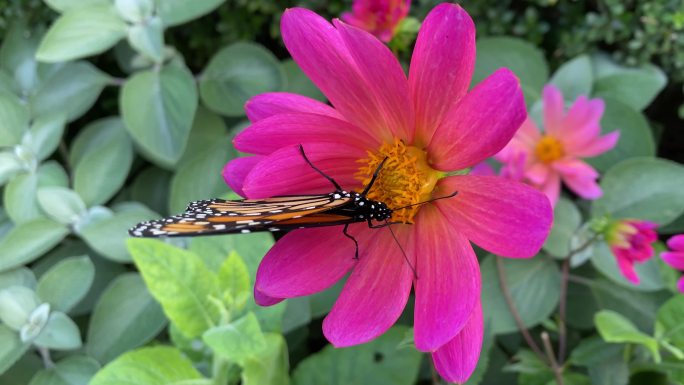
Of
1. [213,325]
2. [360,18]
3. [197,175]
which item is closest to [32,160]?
[197,175]

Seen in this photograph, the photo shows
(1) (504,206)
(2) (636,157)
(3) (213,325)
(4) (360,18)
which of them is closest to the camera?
(1) (504,206)

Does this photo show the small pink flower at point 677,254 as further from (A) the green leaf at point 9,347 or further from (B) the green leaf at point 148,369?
(A) the green leaf at point 9,347

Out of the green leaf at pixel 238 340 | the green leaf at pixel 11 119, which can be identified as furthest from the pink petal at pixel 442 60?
the green leaf at pixel 11 119

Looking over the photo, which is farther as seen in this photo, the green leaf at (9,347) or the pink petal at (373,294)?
the green leaf at (9,347)

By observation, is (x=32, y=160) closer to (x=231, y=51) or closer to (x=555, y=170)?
(x=231, y=51)

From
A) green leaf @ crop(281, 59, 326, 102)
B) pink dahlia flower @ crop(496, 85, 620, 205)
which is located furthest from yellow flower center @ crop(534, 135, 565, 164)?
green leaf @ crop(281, 59, 326, 102)

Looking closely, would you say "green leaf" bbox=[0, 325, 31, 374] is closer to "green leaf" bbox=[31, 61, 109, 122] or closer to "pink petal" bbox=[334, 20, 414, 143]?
"green leaf" bbox=[31, 61, 109, 122]

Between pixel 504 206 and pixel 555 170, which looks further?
pixel 555 170
